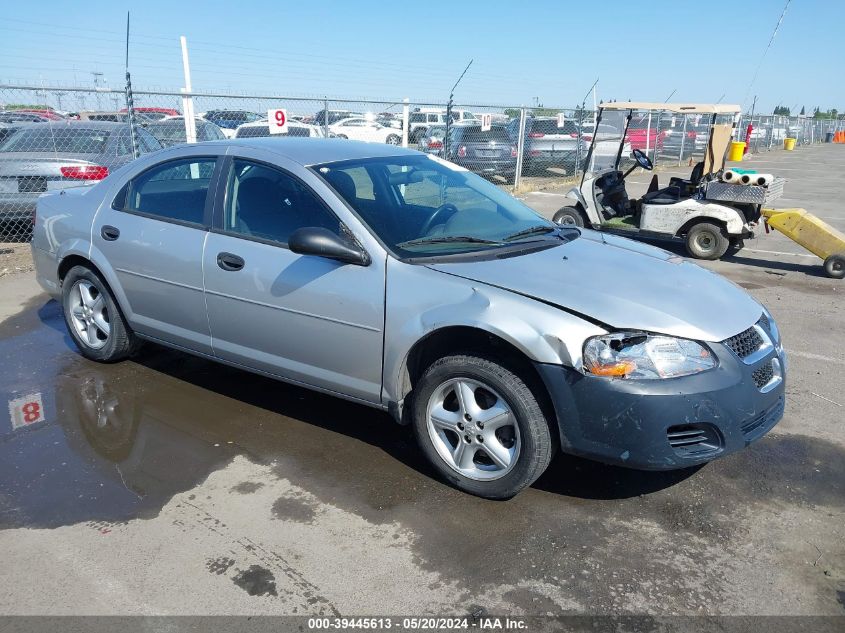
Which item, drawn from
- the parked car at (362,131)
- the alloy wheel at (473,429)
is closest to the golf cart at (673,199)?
the alloy wheel at (473,429)

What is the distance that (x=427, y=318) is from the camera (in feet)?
10.7

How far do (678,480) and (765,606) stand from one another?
94 cm

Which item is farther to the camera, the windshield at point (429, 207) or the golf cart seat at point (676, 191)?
the golf cart seat at point (676, 191)

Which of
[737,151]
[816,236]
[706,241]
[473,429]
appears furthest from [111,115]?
[473,429]

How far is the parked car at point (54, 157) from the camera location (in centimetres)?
829

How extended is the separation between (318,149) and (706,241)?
629 cm

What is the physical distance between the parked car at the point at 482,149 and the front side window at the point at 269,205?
11.6 meters

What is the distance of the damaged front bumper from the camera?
114 inches

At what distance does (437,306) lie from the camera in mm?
3238

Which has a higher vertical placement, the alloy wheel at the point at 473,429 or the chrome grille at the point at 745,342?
the chrome grille at the point at 745,342

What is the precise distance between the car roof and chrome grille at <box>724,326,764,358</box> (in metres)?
2.30

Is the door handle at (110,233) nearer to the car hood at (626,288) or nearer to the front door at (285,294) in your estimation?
the front door at (285,294)

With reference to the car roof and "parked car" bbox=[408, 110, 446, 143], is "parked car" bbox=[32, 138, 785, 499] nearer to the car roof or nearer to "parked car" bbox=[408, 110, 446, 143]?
→ the car roof

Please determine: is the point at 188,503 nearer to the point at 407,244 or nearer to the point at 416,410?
the point at 416,410
